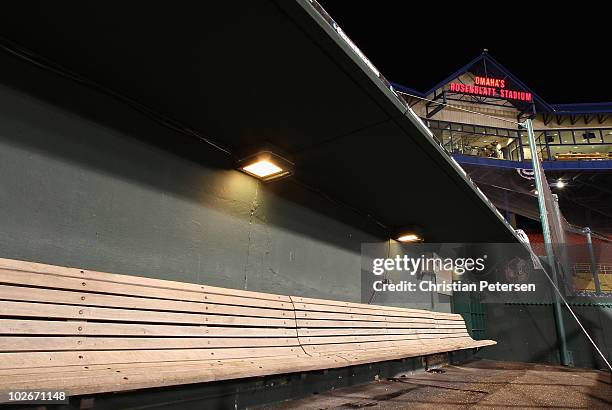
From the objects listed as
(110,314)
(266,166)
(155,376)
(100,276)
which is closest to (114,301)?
(110,314)

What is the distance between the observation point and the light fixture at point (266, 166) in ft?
12.5

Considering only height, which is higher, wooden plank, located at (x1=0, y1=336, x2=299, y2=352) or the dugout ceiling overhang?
the dugout ceiling overhang

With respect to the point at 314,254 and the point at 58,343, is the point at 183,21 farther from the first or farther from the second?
the point at 314,254

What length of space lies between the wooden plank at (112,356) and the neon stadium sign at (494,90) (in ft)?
94.4

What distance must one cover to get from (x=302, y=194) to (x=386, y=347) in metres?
2.27

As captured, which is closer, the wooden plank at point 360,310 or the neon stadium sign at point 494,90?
the wooden plank at point 360,310

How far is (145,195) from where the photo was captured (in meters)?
3.07

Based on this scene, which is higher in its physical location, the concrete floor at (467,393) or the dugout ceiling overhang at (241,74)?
the dugout ceiling overhang at (241,74)

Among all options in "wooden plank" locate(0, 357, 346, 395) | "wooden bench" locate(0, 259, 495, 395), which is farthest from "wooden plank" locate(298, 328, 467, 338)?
"wooden plank" locate(0, 357, 346, 395)

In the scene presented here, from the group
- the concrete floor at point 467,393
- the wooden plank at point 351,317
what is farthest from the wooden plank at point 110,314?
the concrete floor at point 467,393

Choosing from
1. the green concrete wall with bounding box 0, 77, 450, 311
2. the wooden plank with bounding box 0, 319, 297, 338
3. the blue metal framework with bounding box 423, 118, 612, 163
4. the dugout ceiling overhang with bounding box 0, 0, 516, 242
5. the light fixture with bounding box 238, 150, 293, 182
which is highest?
the blue metal framework with bounding box 423, 118, 612, 163

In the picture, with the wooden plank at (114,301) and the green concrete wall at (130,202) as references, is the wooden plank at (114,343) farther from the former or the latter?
the green concrete wall at (130,202)

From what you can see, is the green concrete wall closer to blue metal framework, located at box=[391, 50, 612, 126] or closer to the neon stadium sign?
blue metal framework, located at box=[391, 50, 612, 126]

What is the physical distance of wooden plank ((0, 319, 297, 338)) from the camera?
190cm
